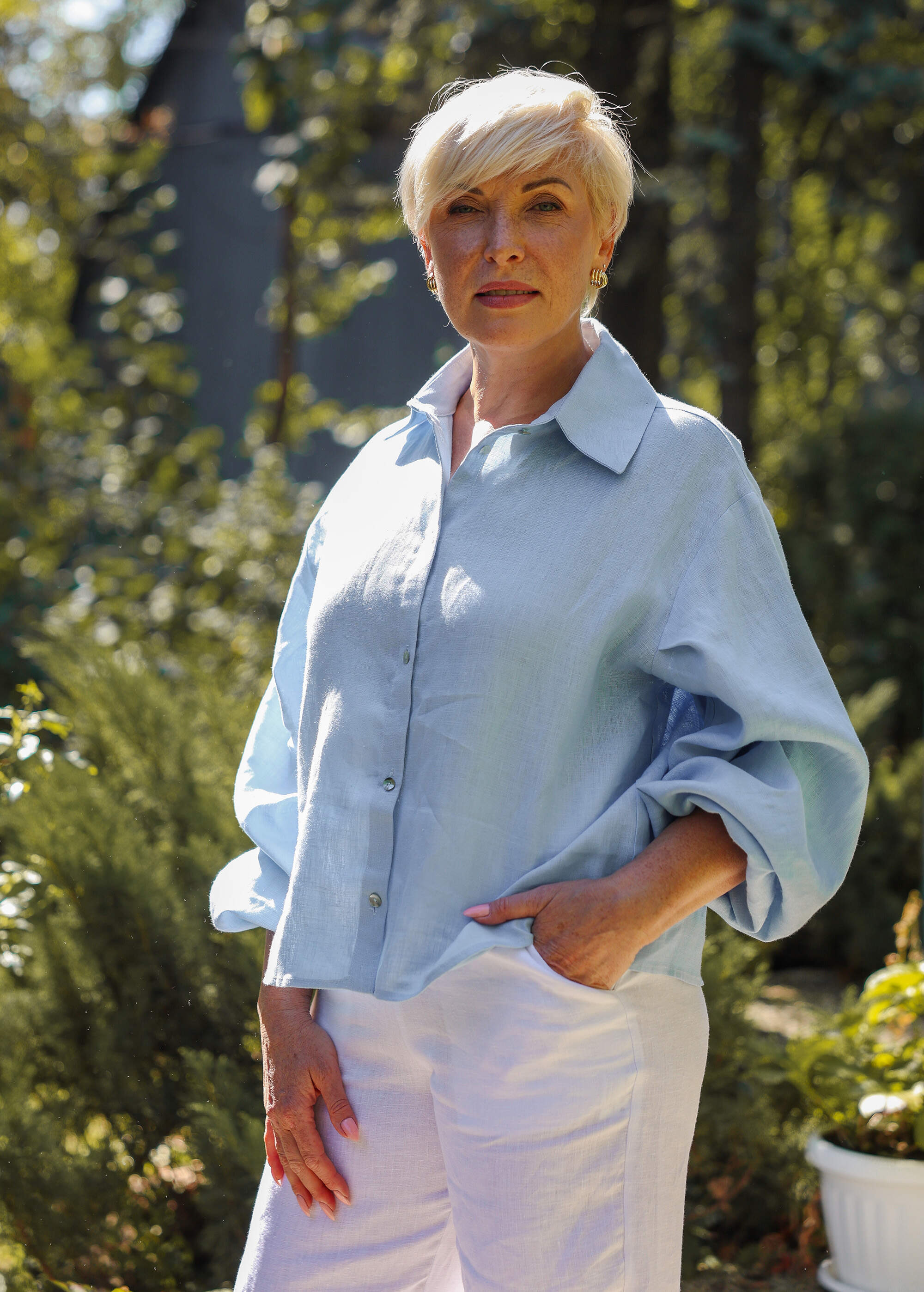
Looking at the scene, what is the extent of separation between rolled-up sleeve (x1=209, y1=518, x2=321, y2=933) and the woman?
0.16ft

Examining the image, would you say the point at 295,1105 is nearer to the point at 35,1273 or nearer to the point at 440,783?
the point at 440,783

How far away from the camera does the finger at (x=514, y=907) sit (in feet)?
4.35

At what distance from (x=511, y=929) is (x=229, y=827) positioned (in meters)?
1.55

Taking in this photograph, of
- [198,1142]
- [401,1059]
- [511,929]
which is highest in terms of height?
[511,929]

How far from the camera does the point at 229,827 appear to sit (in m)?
2.79

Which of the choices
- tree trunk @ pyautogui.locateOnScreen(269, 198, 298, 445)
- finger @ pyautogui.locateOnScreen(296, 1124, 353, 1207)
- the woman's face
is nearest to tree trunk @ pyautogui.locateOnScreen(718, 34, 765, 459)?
tree trunk @ pyautogui.locateOnScreen(269, 198, 298, 445)

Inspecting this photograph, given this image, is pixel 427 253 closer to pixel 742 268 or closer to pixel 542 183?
pixel 542 183

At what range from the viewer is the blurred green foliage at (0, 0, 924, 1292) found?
261 cm

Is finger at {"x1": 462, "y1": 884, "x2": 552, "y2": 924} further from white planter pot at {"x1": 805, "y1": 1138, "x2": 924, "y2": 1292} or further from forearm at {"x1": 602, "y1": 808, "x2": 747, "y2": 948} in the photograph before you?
white planter pot at {"x1": 805, "y1": 1138, "x2": 924, "y2": 1292}

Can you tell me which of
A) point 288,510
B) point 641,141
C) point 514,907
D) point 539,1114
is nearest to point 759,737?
point 514,907

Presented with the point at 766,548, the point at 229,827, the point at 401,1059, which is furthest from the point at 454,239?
the point at 229,827

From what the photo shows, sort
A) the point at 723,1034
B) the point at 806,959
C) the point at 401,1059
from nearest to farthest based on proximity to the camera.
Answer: the point at 401,1059 → the point at 723,1034 → the point at 806,959

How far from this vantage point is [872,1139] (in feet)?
8.03

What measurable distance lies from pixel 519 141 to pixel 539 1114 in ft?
3.27
